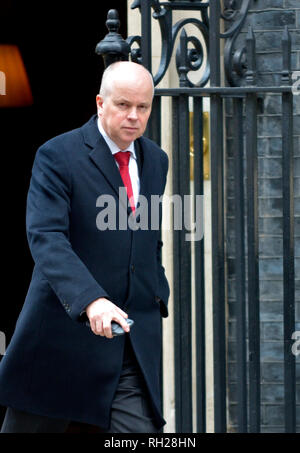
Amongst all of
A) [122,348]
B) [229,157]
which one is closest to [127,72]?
[122,348]

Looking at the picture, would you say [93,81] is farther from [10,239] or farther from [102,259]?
[102,259]

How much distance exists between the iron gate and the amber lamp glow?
239cm

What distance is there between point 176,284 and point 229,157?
113cm

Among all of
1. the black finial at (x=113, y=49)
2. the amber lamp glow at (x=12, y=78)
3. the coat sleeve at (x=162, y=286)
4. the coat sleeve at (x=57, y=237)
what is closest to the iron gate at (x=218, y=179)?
the black finial at (x=113, y=49)

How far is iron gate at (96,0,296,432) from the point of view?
4711mm

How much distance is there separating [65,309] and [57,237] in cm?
25

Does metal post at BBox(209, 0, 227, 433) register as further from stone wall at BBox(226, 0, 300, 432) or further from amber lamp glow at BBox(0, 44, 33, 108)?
amber lamp glow at BBox(0, 44, 33, 108)

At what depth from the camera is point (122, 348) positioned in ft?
12.9

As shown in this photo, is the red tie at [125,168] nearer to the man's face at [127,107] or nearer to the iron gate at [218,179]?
the man's face at [127,107]

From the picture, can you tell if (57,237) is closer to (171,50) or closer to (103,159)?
(103,159)

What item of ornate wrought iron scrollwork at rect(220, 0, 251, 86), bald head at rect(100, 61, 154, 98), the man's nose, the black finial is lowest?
the man's nose

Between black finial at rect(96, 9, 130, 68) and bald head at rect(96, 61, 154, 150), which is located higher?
black finial at rect(96, 9, 130, 68)

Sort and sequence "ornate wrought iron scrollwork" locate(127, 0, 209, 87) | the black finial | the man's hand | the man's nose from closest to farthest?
the man's hand → the man's nose → the black finial → "ornate wrought iron scrollwork" locate(127, 0, 209, 87)

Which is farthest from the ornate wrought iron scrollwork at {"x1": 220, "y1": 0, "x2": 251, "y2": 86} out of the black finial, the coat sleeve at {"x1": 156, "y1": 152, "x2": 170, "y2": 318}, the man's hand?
the man's hand
